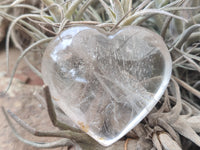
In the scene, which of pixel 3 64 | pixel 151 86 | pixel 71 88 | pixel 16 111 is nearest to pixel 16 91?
pixel 16 111

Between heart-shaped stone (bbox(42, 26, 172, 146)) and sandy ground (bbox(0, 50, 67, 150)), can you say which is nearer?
heart-shaped stone (bbox(42, 26, 172, 146))

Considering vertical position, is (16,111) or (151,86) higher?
(151,86)

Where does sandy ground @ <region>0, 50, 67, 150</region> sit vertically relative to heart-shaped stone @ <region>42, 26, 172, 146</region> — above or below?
below

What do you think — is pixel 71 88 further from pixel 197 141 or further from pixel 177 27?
pixel 177 27

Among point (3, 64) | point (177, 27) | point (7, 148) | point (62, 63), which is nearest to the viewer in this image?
point (62, 63)
